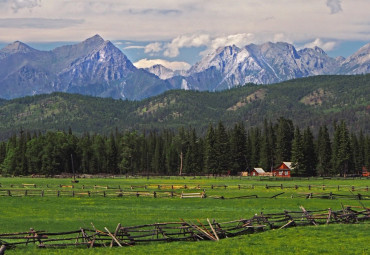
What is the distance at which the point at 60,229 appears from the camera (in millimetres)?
45625

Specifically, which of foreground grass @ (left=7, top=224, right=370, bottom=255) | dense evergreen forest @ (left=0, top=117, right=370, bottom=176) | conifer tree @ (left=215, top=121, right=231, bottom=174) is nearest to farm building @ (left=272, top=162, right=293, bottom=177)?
dense evergreen forest @ (left=0, top=117, right=370, bottom=176)

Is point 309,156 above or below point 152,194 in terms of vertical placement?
above

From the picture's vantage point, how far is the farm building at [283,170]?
6447 inches

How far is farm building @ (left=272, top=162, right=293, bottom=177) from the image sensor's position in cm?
16375

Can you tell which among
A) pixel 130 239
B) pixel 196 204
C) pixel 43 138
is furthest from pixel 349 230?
pixel 43 138

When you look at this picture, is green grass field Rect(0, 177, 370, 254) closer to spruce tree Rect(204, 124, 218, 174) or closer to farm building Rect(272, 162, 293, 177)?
farm building Rect(272, 162, 293, 177)

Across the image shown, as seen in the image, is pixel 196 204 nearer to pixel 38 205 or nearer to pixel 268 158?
pixel 38 205

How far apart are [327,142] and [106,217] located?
123 meters

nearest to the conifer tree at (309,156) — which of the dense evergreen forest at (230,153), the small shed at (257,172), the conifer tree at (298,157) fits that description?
the dense evergreen forest at (230,153)

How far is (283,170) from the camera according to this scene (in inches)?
6491

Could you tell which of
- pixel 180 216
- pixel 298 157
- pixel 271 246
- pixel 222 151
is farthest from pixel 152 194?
pixel 222 151

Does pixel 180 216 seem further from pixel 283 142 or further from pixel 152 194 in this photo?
pixel 283 142

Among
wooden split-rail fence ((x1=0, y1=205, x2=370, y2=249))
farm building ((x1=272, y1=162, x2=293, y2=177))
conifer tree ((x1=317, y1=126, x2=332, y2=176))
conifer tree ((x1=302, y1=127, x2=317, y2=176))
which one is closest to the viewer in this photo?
wooden split-rail fence ((x1=0, y1=205, x2=370, y2=249))

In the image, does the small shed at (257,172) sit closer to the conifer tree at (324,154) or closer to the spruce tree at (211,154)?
the spruce tree at (211,154)
